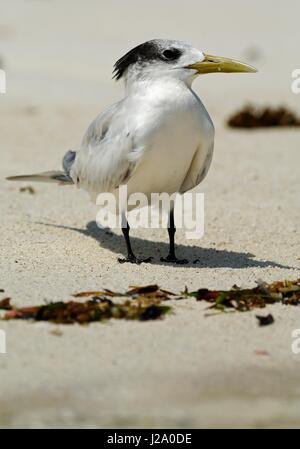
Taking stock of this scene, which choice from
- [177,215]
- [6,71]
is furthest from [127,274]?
[6,71]

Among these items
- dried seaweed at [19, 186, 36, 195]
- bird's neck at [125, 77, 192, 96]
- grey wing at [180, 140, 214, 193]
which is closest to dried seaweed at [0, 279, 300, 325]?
grey wing at [180, 140, 214, 193]

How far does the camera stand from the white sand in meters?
3.40

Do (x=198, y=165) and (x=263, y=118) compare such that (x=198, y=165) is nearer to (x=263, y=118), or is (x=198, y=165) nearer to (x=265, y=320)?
(x=265, y=320)

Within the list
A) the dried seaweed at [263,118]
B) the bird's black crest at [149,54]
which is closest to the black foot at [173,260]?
the bird's black crest at [149,54]

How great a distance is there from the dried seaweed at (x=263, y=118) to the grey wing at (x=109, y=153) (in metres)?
5.13

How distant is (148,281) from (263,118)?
19.9 ft

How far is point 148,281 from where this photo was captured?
4828mm

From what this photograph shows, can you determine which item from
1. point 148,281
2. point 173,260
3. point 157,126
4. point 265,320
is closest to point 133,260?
point 173,260

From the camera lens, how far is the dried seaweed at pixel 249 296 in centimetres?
440

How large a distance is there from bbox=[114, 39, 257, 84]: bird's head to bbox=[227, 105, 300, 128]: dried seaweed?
537 cm

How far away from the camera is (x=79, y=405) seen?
335cm

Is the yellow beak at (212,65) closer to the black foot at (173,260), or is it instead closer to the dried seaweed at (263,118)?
the black foot at (173,260)

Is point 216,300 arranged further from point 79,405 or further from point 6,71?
point 6,71

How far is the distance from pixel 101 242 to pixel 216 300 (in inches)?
61.5
